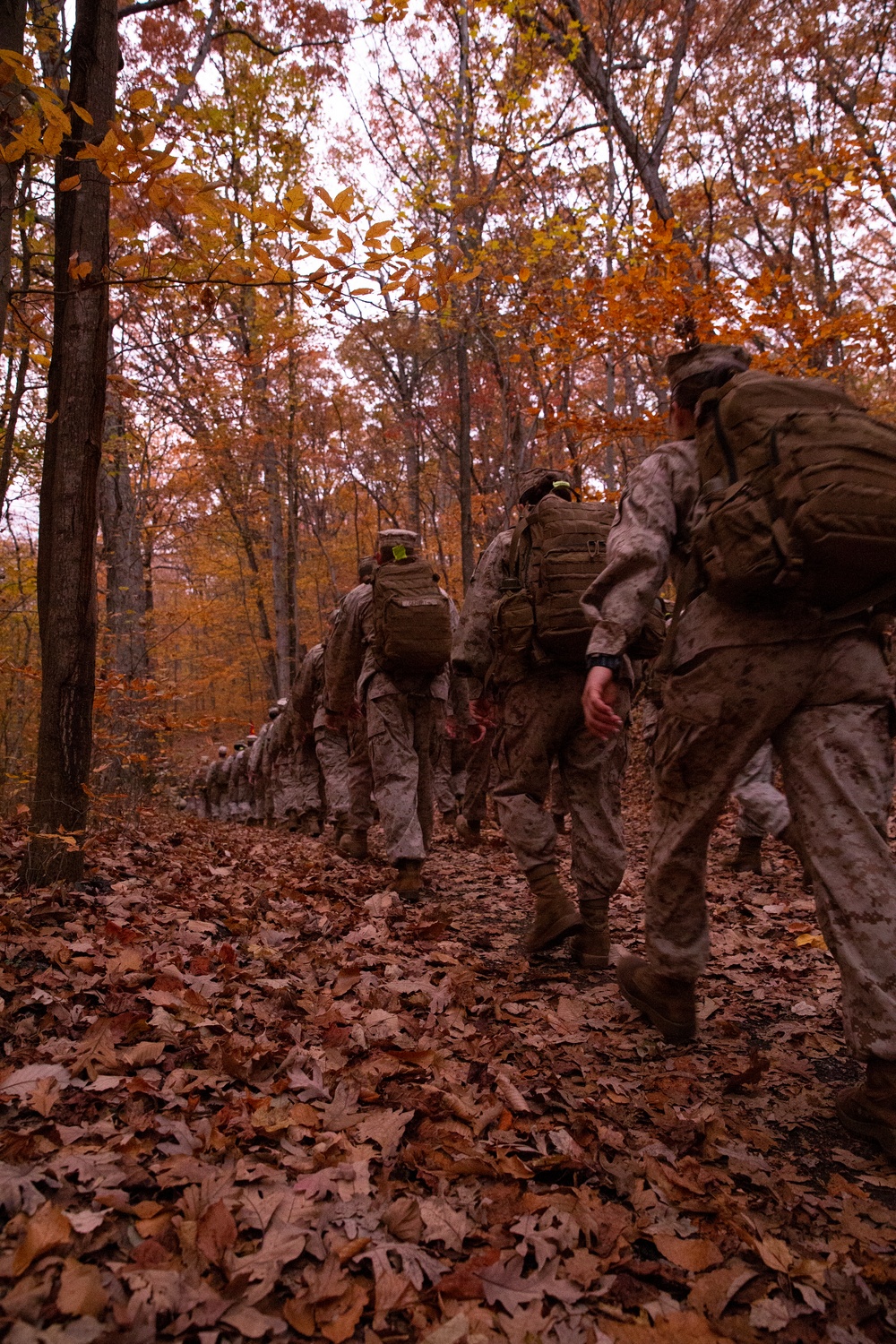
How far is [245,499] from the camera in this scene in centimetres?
2109

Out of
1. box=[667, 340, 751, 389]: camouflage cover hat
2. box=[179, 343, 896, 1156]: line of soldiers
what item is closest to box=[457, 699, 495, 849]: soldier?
box=[179, 343, 896, 1156]: line of soldiers

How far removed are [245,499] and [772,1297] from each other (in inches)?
833

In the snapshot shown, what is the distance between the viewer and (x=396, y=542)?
639cm

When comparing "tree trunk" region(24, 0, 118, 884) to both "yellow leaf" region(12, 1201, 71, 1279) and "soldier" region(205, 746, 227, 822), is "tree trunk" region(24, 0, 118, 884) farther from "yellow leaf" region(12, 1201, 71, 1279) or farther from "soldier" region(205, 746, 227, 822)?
"soldier" region(205, 746, 227, 822)

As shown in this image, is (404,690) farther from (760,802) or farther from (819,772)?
(819,772)

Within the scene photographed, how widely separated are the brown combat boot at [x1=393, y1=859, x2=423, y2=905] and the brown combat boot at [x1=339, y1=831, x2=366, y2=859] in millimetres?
2143

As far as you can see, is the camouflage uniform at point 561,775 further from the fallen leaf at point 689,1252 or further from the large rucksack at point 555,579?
the fallen leaf at point 689,1252

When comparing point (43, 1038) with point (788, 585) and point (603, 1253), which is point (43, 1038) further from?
point (788, 585)

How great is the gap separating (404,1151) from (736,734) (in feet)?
5.41

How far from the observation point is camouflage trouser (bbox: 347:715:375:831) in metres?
7.80

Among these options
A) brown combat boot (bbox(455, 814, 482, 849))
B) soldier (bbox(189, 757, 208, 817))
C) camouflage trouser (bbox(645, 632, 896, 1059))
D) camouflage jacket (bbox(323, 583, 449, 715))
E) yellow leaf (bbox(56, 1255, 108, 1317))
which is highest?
camouflage jacket (bbox(323, 583, 449, 715))

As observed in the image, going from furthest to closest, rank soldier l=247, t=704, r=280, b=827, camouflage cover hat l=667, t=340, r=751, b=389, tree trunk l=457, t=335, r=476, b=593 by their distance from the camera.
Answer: soldier l=247, t=704, r=280, b=827, tree trunk l=457, t=335, r=476, b=593, camouflage cover hat l=667, t=340, r=751, b=389

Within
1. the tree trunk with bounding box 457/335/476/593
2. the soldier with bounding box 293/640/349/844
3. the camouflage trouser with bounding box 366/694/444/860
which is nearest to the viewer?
the camouflage trouser with bounding box 366/694/444/860

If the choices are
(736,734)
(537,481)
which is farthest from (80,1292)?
(537,481)
